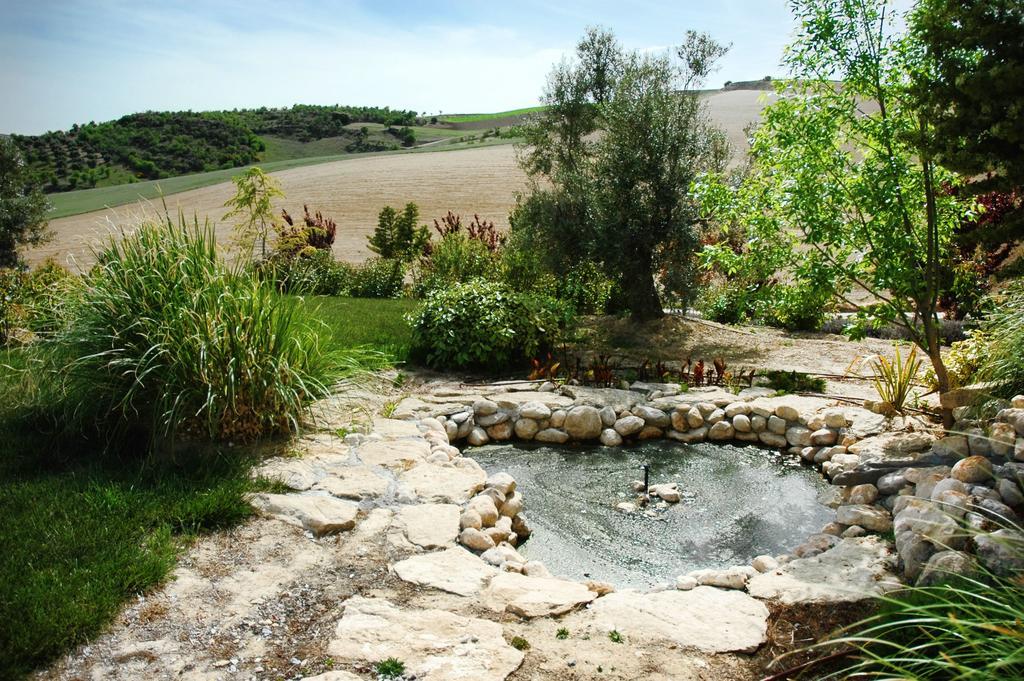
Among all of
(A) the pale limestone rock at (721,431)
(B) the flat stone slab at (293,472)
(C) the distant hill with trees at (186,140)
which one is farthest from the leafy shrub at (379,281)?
(C) the distant hill with trees at (186,140)

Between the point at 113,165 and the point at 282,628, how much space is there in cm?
3407

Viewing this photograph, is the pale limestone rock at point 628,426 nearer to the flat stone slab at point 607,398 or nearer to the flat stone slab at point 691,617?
the flat stone slab at point 607,398

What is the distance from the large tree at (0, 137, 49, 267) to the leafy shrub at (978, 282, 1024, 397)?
1955cm

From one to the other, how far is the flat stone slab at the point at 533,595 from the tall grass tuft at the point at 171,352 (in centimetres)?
196

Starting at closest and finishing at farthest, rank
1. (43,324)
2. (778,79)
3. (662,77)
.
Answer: (43,324) → (778,79) → (662,77)

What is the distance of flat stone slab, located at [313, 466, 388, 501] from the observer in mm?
4277

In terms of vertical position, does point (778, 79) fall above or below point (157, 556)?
above

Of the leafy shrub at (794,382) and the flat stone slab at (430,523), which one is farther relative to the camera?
the leafy shrub at (794,382)

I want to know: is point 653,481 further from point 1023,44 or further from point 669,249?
point 669,249

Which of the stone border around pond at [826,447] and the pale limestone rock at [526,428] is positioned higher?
the stone border around pond at [826,447]

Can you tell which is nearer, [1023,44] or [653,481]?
[1023,44]

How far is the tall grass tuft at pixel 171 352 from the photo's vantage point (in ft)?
14.7

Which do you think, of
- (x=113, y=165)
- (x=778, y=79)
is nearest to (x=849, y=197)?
(x=778, y=79)

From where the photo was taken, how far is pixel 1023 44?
4.34 metres
